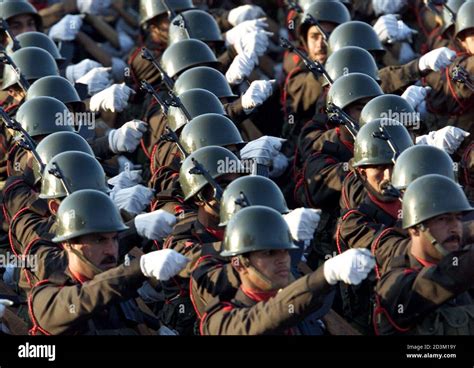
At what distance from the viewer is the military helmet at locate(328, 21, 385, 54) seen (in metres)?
18.9

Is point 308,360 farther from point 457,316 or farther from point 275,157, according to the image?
point 275,157

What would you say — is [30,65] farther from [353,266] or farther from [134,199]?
[353,266]

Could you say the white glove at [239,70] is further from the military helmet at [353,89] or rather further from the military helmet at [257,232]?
the military helmet at [257,232]

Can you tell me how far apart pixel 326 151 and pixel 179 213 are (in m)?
1.96

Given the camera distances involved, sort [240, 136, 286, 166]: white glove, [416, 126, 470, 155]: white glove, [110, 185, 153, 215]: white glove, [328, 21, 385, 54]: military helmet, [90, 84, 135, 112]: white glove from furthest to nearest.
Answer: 1. [328, 21, 385, 54]: military helmet
2. [90, 84, 135, 112]: white glove
3. [240, 136, 286, 166]: white glove
4. [416, 126, 470, 155]: white glove
5. [110, 185, 153, 215]: white glove

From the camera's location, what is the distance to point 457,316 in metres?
13.9

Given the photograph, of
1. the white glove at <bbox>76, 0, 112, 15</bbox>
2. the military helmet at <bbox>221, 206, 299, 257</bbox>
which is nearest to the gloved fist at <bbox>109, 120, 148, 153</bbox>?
the military helmet at <bbox>221, 206, 299, 257</bbox>

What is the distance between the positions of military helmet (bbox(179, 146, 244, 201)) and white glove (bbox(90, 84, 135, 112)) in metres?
2.53

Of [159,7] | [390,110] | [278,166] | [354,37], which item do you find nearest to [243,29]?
[159,7]

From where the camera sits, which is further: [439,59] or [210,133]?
[439,59]

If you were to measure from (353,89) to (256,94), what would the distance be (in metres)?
0.83

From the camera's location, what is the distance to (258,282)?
13445mm

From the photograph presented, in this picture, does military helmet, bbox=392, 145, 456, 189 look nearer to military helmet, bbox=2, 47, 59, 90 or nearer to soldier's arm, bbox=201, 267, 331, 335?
soldier's arm, bbox=201, 267, 331, 335

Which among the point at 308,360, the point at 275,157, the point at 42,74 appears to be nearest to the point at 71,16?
the point at 42,74
